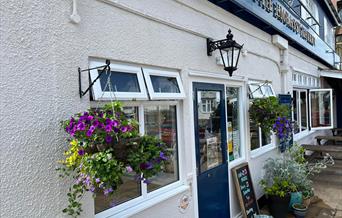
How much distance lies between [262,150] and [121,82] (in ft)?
13.0

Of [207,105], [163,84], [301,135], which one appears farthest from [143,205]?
[301,135]

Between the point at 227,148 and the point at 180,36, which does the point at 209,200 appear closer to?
the point at 227,148

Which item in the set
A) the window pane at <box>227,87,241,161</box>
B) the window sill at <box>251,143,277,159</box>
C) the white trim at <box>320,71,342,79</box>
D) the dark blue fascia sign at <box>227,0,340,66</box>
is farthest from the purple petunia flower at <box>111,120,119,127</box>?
the white trim at <box>320,71,342,79</box>

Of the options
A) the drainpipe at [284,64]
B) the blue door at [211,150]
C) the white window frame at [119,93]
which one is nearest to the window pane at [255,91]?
the blue door at [211,150]

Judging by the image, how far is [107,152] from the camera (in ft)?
6.09

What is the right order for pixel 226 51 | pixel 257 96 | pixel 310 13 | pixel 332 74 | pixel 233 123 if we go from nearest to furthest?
pixel 226 51, pixel 233 123, pixel 257 96, pixel 310 13, pixel 332 74

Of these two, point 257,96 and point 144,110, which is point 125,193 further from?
point 257,96

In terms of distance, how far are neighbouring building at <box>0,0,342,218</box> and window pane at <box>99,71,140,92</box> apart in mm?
12

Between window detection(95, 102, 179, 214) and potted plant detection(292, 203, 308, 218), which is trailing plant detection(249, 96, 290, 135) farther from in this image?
window detection(95, 102, 179, 214)

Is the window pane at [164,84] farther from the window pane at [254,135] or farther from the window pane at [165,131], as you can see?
the window pane at [254,135]

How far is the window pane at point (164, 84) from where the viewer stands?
3087 mm

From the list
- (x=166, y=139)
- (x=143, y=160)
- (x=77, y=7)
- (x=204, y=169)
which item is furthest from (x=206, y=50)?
(x=143, y=160)

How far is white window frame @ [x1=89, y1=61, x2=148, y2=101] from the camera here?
241 centimetres

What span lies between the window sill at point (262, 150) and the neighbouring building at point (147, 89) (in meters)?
0.04
